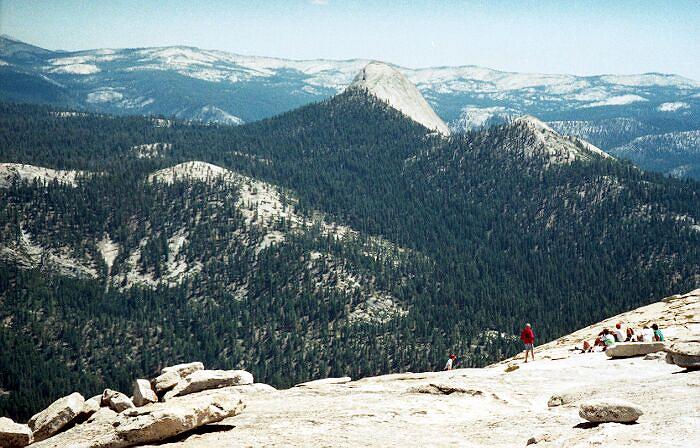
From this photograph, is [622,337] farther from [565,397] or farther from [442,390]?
[442,390]

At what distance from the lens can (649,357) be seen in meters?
56.5

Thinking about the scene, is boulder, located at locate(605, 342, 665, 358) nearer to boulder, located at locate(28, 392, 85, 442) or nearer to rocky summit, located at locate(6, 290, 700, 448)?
rocky summit, located at locate(6, 290, 700, 448)

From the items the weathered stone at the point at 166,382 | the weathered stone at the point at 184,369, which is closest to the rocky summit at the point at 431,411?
the weathered stone at the point at 166,382

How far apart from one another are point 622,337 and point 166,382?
4477 cm

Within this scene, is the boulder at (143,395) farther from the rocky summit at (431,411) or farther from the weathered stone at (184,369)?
the weathered stone at (184,369)

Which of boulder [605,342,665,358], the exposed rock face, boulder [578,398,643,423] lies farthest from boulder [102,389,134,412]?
boulder [605,342,665,358]

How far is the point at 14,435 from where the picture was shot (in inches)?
2037

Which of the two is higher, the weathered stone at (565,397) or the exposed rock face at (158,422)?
the weathered stone at (565,397)

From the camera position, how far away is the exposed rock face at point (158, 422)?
4275cm

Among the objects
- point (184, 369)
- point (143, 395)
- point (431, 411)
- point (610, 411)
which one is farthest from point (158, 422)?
point (610, 411)

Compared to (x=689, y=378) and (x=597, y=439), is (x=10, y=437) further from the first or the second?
(x=689, y=378)

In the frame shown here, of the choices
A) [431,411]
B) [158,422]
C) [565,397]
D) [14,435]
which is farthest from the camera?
[14,435]

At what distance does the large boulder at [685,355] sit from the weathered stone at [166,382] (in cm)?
4105

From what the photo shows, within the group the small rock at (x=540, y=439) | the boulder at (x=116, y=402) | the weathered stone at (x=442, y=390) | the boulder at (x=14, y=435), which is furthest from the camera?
the boulder at (x=116, y=402)
